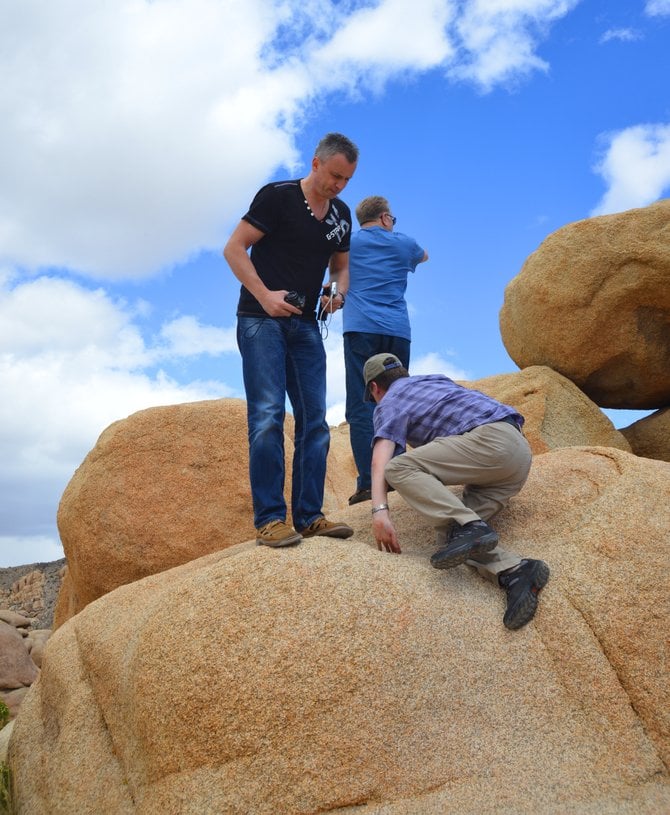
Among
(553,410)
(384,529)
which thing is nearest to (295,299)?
(384,529)

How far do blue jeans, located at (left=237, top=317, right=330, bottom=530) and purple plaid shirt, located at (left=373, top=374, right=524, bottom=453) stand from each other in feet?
2.02

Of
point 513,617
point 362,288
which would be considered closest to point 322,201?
point 362,288

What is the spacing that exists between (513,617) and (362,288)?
344cm

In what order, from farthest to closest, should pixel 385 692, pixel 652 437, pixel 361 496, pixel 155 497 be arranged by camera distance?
pixel 652 437 → pixel 155 497 → pixel 361 496 → pixel 385 692

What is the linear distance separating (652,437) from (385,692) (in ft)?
29.5

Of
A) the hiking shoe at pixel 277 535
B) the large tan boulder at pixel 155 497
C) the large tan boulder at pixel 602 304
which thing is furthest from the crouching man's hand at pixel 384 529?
the large tan boulder at pixel 602 304

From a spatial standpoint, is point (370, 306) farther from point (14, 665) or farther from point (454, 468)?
point (14, 665)

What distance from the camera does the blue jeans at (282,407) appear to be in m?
5.30

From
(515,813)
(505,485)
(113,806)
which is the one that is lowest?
(515,813)

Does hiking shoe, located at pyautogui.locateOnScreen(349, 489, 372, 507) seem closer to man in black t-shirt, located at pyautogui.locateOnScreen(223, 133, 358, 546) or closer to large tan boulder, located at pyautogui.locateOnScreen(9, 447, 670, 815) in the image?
man in black t-shirt, located at pyautogui.locateOnScreen(223, 133, 358, 546)

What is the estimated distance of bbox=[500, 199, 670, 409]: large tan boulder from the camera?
1068 cm

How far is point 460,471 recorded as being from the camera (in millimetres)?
5070

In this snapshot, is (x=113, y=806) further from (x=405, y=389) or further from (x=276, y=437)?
(x=405, y=389)

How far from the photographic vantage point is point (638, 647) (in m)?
4.73
